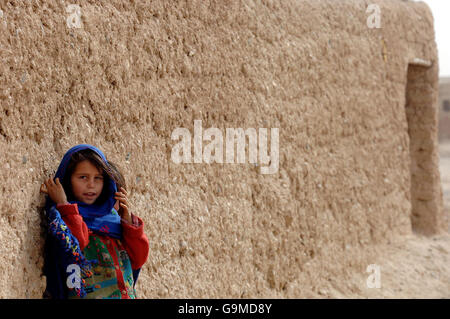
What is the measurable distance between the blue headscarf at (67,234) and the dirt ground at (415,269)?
3108 millimetres

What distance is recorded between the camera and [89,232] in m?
2.08

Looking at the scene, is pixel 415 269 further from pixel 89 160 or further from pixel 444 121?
pixel 444 121

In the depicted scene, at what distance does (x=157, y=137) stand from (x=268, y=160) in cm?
112

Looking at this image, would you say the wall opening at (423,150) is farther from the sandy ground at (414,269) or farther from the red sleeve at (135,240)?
the red sleeve at (135,240)

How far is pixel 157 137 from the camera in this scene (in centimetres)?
281

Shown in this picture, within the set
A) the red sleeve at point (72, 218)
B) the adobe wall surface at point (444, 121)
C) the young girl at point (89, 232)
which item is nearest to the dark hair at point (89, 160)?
the young girl at point (89, 232)

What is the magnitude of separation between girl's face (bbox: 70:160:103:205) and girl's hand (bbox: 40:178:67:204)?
6 cm

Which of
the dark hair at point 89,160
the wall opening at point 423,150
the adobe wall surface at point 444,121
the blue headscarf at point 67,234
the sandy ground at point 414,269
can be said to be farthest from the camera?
the adobe wall surface at point 444,121

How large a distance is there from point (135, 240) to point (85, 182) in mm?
295

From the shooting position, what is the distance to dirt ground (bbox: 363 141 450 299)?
494cm

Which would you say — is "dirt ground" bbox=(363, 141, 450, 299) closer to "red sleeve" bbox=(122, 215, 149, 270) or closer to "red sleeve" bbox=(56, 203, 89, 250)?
"red sleeve" bbox=(122, 215, 149, 270)

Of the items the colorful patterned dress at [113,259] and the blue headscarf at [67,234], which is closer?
the blue headscarf at [67,234]

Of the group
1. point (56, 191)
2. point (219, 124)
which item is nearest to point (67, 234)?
point (56, 191)

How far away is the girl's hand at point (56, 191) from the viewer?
2.00 metres
